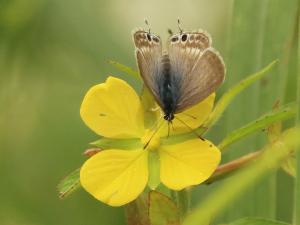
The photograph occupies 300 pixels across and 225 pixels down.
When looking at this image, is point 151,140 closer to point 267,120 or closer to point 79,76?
point 267,120

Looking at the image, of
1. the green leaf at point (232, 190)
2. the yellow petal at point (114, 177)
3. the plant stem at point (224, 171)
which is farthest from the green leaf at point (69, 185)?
the green leaf at point (232, 190)

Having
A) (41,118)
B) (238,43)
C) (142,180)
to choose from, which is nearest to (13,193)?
(41,118)

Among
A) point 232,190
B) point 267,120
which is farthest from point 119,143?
point 232,190

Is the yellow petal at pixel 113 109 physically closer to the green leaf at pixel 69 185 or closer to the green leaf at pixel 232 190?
the green leaf at pixel 69 185

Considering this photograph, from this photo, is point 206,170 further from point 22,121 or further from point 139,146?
point 22,121

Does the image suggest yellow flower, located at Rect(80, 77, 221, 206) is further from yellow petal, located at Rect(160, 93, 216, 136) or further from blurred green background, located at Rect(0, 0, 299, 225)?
blurred green background, located at Rect(0, 0, 299, 225)

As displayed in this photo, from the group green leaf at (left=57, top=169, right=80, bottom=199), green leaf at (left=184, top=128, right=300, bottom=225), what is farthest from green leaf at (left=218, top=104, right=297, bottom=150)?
green leaf at (left=184, top=128, right=300, bottom=225)

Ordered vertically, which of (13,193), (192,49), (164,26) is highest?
(192,49)

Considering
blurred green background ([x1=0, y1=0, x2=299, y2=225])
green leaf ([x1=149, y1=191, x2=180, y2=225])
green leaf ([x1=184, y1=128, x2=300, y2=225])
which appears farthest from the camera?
blurred green background ([x1=0, y1=0, x2=299, y2=225])

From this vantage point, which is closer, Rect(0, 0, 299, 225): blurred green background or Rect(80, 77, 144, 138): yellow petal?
Rect(80, 77, 144, 138): yellow petal
